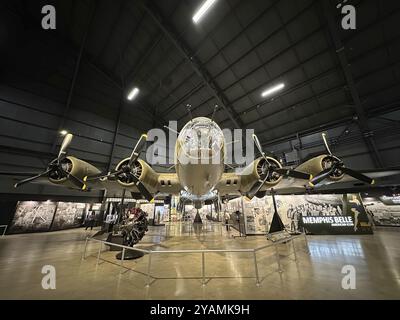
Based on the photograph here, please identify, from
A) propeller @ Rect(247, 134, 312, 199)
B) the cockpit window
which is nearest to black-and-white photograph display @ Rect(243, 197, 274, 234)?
propeller @ Rect(247, 134, 312, 199)

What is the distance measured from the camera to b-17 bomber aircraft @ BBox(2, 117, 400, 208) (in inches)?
204

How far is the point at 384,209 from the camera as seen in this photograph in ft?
49.8

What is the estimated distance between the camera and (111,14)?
1573 cm

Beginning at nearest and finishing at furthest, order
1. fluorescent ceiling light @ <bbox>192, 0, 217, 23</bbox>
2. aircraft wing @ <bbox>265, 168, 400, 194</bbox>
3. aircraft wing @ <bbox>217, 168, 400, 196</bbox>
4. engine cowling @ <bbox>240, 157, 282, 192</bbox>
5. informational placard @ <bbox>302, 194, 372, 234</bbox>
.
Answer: engine cowling @ <bbox>240, 157, 282, 192</bbox>
aircraft wing @ <bbox>217, 168, 400, 196</bbox>
aircraft wing @ <bbox>265, 168, 400, 194</bbox>
informational placard @ <bbox>302, 194, 372, 234</bbox>
fluorescent ceiling light @ <bbox>192, 0, 217, 23</bbox>

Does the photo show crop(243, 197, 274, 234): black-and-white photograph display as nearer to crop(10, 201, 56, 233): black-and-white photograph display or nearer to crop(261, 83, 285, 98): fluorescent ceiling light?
crop(261, 83, 285, 98): fluorescent ceiling light

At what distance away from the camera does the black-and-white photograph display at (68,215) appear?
16172mm

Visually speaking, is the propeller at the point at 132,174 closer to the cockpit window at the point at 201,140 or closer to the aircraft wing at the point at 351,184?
the cockpit window at the point at 201,140

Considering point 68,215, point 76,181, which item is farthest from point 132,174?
point 68,215

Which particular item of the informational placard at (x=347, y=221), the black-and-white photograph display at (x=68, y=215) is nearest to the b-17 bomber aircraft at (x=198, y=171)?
the informational placard at (x=347, y=221)

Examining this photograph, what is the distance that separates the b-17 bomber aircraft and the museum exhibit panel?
0.27ft

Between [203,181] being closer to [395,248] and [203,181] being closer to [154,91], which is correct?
[395,248]

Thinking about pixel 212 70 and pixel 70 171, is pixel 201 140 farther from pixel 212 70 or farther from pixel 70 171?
pixel 212 70

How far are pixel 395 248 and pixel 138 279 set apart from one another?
1193 centimetres
